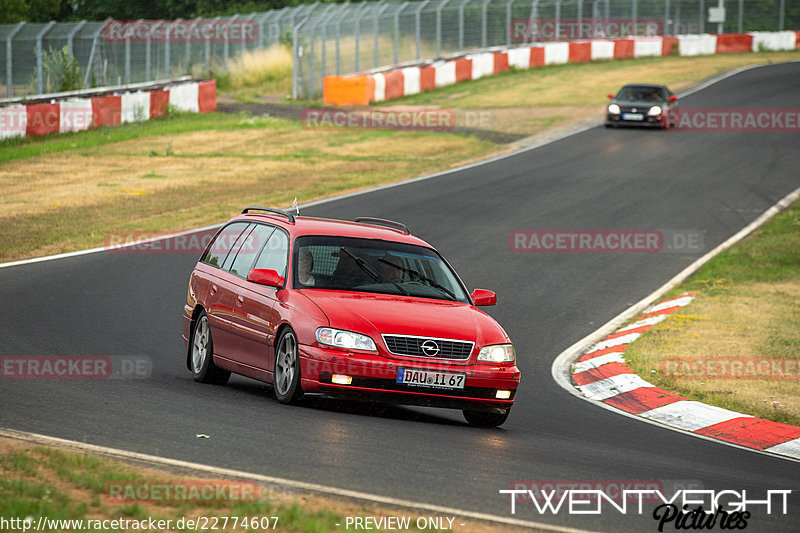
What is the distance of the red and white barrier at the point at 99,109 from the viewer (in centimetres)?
2856

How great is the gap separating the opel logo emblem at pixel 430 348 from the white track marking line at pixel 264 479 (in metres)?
2.54

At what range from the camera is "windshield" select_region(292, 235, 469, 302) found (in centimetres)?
966

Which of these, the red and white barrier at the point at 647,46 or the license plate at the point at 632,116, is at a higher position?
the red and white barrier at the point at 647,46

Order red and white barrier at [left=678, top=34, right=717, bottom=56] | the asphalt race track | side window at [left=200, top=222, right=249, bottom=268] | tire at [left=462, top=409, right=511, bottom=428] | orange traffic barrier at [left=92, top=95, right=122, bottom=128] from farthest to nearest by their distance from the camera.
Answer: red and white barrier at [left=678, top=34, right=717, bottom=56], orange traffic barrier at [left=92, top=95, right=122, bottom=128], side window at [left=200, top=222, right=249, bottom=268], tire at [left=462, top=409, right=511, bottom=428], the asphalt race track

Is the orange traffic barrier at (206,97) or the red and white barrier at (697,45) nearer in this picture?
the orange traffic barrier at (206,97)

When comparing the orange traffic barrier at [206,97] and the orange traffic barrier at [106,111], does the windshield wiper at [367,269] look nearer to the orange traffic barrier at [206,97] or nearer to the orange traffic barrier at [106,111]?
the orange traffic barrier at [106,111]

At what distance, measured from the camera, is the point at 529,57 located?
5041 centimetres

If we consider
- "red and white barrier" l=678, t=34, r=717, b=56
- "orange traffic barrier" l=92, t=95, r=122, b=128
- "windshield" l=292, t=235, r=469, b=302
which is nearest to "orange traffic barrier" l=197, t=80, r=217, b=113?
"orange traffic barrier" l=92, t=95, r=122, b=128

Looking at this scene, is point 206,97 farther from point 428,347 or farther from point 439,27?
point 428,347

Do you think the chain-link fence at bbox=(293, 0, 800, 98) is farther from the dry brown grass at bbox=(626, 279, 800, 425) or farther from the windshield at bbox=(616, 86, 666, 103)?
the dry brown grass at bbox=(626, 279, 800, 425)

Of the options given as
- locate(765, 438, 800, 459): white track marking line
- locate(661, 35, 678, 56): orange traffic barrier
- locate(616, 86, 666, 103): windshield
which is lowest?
locate(765, 438, 800, 459): white track marking line

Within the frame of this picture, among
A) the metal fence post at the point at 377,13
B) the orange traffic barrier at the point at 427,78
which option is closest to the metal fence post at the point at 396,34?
the metal fence post at the point at 377,13

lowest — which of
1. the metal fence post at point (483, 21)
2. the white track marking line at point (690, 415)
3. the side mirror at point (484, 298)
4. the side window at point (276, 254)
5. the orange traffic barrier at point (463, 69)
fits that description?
the white track marking line at point (690, 415)

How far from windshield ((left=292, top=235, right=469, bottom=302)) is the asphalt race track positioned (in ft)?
3.35
